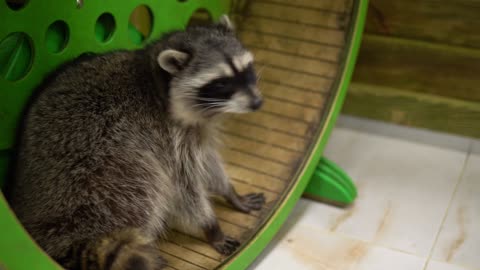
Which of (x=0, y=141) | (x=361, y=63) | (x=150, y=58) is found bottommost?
(x=361, y=63)

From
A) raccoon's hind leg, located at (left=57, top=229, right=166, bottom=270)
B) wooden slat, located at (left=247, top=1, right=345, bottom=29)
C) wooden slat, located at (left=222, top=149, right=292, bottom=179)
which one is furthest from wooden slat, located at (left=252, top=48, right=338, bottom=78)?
raccoon's hind leg, located at (left=57, top=229, right=166, bottom=270)

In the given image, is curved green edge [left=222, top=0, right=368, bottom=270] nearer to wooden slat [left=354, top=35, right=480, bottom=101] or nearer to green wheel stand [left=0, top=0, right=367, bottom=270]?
green wheel stand [left=0, top=0, right=367, bottom=270]

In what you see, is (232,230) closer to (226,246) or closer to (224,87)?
(226,246)

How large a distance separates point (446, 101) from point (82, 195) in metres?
1.62

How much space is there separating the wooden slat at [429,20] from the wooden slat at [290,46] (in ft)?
1.82

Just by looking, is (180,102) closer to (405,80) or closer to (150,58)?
(150,58)

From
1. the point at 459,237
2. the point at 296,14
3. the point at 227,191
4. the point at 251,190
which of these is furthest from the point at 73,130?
the point at 459,237

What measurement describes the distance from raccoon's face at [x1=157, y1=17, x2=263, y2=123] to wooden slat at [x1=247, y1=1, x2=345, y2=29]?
1.59 feet

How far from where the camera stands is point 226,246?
5.78 feet

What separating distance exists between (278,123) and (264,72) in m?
0.20

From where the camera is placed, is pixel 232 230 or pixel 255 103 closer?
pixel 255 103

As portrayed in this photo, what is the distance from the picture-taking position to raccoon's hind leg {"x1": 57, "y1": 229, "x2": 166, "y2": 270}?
1253 millimetres

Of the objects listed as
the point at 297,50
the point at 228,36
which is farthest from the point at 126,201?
the point at 297,50

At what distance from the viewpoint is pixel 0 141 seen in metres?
1.51
